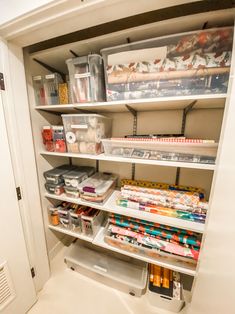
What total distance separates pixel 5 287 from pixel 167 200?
124 centimetres

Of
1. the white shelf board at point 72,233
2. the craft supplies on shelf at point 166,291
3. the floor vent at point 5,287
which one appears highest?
the white shelf board at point 72,233

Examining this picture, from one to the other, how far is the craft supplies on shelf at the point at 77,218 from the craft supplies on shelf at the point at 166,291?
61 centimetres

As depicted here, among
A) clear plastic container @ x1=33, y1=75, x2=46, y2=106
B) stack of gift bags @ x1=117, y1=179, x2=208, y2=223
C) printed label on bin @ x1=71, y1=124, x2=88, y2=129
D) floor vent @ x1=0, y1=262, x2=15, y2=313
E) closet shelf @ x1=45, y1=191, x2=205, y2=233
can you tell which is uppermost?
clear plastic container @ x1=33, y1=75, x2=46, y2=106

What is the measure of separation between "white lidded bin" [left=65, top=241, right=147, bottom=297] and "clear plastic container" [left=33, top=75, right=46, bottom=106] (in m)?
1.44

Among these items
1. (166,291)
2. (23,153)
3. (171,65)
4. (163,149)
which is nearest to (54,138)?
(23,153)

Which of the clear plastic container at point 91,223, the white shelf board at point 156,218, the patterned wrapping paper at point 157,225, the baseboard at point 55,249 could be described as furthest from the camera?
the baseboard at point 55,249

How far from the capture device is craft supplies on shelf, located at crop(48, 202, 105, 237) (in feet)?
4.06

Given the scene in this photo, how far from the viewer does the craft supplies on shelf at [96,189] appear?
3.70ft

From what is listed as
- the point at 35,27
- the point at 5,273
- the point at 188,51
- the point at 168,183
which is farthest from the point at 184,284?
the point at 35,27

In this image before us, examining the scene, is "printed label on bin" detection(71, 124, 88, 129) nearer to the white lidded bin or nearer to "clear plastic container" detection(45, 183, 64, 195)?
"clear plastic container" detection(45, 183, 64, 195)

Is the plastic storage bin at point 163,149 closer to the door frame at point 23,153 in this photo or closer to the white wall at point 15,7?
the door frame at point 23,153

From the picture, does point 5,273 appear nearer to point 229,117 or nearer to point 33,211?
point 33,211

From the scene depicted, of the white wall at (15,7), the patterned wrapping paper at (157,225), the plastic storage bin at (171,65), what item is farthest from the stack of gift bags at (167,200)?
the white wall at (15,7)

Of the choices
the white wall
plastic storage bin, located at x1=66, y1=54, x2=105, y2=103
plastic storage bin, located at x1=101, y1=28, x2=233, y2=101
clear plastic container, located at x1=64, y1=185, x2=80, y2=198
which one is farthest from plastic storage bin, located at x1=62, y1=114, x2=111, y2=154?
the white wall
